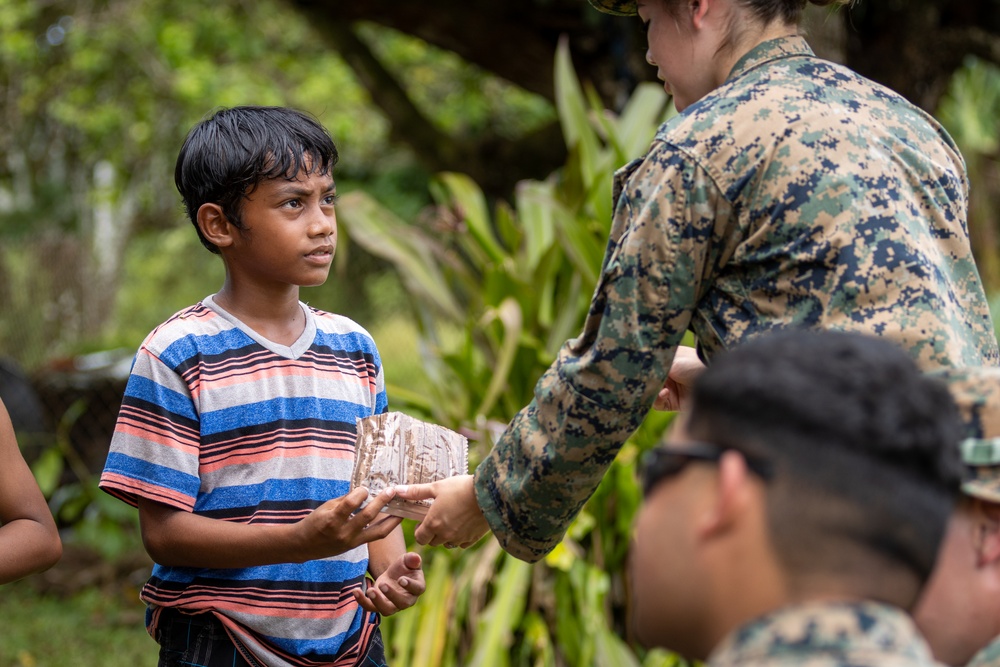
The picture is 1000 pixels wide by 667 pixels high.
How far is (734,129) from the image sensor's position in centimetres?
169

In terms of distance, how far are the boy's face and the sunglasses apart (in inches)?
39.9

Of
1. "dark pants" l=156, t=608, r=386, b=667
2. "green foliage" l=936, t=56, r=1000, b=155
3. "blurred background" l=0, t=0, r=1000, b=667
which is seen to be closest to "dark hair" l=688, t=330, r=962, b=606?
"dark pants" l=156, t=608, r=386, b=667

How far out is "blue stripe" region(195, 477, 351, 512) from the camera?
75.9 inches

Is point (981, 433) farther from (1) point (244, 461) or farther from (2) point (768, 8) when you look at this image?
(1) point (244, 461)

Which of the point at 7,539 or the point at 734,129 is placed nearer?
the point at 734,129

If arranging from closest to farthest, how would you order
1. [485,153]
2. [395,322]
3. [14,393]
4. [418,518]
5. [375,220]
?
[418,518] → [375,220] → [14,393] → [485,153] → [395,322]

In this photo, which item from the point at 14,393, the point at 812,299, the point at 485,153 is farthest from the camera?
the point at 485,153

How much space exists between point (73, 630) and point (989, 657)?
4697mm

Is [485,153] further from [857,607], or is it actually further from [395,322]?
[857,607]

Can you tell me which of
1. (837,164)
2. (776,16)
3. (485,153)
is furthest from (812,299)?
(485,153)

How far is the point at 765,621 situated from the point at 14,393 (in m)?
6.16

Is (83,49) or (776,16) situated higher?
(776,16)

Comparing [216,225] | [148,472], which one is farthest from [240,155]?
[148,472]

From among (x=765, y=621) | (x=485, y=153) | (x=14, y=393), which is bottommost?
(x=14, y=393)
